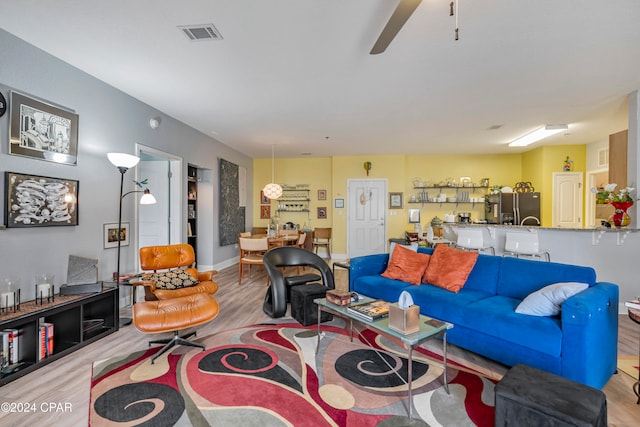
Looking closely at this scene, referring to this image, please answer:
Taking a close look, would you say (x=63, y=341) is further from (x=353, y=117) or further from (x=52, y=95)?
(x=353, y=117)

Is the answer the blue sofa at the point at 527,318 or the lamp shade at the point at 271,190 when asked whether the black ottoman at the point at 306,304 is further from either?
the lamp shade at the point at 271,190

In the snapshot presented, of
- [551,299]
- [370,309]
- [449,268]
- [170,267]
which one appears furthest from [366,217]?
[551,299]

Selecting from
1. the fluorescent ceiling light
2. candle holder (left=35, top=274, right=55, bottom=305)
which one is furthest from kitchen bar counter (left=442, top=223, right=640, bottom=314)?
candle holder (left=35, top=274, right=55, bottom=305)

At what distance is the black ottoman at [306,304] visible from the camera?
3.27 metres

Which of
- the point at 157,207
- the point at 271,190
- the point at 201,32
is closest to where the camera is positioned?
the point at 201,32

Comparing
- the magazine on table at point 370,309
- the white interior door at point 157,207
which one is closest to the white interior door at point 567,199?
the magazine on table at point 370,309

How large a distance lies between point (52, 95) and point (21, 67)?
0.31 metres

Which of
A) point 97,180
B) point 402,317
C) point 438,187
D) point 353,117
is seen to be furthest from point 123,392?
point 438,187

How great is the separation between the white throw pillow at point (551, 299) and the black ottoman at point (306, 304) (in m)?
1.88

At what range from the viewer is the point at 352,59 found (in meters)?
2.97

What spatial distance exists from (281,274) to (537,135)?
5.52 m

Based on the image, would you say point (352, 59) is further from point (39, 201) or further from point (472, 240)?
point (472, 240)

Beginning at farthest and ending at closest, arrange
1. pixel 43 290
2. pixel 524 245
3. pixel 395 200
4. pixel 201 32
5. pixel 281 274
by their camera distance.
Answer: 1. pixel 395 200
2. pixel 524 245
3. pixel 281 274
4. pixel 43 290
5. pixel 201 32

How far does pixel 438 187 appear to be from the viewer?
25.4 feet
